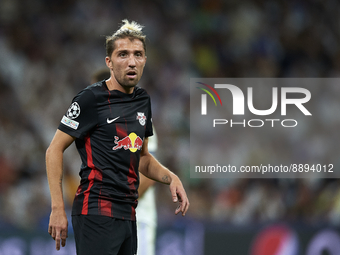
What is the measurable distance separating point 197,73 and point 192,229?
8.42ft

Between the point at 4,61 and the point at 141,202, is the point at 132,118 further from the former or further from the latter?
the point at 4,61

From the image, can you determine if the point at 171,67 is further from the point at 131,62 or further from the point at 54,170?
the point at 54,170

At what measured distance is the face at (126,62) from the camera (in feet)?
7.70

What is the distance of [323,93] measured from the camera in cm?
634

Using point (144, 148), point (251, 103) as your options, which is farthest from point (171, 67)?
point (144, 148)

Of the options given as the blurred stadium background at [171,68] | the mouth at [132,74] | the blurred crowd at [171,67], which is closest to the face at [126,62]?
the mouth at [132,74]

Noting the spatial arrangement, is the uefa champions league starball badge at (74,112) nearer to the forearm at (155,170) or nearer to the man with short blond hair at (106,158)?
the man with short blond hair at (106,158)

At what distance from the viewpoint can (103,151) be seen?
2232 millimetres

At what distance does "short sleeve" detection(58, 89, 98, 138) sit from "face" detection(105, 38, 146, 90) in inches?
8.3

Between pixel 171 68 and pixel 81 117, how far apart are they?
172 inches

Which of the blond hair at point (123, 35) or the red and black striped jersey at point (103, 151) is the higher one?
the blond hair at point (123, 35)

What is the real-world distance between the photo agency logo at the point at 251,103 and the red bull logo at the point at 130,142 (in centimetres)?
389

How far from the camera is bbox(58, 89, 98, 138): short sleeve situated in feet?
7.20

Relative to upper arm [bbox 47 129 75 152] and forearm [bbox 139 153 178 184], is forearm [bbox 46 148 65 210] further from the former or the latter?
forearm [bbox 139 153 178 184]
